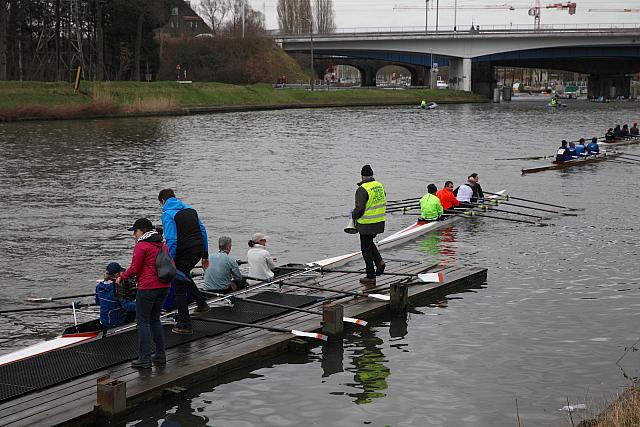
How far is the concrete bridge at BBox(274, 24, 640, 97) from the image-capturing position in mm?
115938

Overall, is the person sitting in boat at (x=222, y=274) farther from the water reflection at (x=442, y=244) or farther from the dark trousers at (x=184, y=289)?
the water reflection at (x=442, y=244)

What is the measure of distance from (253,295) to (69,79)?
7023 centimetres

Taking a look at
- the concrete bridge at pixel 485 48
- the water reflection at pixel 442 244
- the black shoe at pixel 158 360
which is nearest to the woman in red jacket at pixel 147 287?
the black shoe at pixel 158 360

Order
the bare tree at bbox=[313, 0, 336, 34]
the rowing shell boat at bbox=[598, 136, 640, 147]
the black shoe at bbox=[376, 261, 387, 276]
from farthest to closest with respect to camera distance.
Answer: the bare tree at bbox=[313, 0, 336, 34]
the rowing shell boat at bbox=[598, 136, 640, 147]
the black shoe at bbox=[376, 261, 387, 276]

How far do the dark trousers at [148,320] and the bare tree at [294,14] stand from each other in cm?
16062

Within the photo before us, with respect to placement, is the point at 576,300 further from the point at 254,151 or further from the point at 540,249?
the point at 254,151

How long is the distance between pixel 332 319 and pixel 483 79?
124 metres

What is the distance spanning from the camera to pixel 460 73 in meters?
128

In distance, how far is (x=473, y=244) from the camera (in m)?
24.9

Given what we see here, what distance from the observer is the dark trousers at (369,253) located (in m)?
17.7

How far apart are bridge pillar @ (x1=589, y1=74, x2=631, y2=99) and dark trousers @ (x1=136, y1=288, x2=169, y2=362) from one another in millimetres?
146430

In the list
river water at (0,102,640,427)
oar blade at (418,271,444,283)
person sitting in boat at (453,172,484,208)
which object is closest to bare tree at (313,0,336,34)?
river water at (0,102,640,427)

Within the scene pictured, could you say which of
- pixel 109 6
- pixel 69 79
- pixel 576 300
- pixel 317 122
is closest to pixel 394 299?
pixel 576 300

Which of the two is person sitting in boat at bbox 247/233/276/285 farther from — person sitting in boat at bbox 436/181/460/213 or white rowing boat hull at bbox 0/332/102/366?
person sitting in boat at bbox 436/181/460/213
